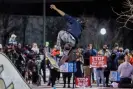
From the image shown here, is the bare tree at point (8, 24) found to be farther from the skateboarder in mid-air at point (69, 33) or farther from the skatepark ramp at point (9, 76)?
the skatepark ramp at point (9, 76)

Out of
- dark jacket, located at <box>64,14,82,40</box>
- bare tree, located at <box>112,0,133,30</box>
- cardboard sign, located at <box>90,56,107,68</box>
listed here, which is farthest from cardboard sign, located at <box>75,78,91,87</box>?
bare tree, located at <box>112,0,133,30</box>

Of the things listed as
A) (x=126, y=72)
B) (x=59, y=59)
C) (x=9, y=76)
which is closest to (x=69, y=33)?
(x=126, y=72)

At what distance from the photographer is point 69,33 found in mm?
13289

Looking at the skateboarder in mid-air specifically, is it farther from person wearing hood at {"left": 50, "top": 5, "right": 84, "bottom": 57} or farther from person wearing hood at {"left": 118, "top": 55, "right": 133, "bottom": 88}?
person wearing hood at {"left": 118, "top": 55, "right": 133, "bottom": 88}

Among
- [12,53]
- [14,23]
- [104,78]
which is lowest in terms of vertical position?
[104,78]

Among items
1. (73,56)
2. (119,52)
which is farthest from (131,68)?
(119,52)

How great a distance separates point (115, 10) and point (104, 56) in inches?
826

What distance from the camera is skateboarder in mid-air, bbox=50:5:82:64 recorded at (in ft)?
42.9

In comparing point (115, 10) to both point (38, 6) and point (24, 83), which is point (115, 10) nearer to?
point (38, 6)

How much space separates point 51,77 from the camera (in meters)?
17.0

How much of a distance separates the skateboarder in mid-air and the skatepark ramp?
379 inches

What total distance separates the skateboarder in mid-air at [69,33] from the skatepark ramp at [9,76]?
963cm

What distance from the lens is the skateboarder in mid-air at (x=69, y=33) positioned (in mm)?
13070

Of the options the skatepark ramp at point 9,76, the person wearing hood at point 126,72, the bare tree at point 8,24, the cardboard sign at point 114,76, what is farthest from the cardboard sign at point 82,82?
the bare tree at point 8,24
